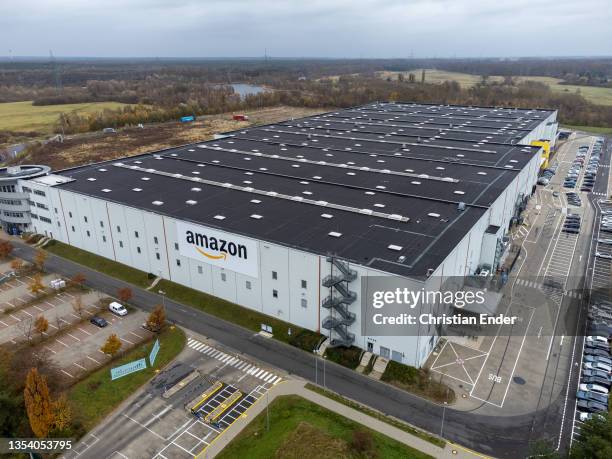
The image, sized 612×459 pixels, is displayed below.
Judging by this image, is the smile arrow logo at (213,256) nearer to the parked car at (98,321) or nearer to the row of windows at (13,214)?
the parked car at (98,321)

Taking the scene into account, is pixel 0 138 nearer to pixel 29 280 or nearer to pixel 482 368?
pixel 29 280

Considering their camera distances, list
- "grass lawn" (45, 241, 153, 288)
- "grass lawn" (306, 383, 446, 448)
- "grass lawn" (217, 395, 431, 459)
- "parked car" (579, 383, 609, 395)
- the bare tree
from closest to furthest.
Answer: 1. "grass lawn" (217, 395, 431, 459)
2. "grass lawn" (306, 383, 446, 448)
3. "parked car" (579, 383, 609, 395)
4. the bare tree
5. "grass lawn" (45, 241, 153, 288)

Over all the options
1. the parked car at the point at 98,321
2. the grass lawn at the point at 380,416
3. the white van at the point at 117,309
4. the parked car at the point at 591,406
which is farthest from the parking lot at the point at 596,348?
the parked car at the point at 98,321

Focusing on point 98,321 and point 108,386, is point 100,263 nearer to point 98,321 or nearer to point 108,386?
point 98,321

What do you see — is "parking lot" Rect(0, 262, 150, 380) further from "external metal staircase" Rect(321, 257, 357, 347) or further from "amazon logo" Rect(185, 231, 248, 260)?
"external metal staircase" Rect(321, 257, 357, 347)

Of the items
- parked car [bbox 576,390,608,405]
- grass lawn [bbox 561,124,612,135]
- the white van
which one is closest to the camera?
parked car [bbox 576,390,608,405]

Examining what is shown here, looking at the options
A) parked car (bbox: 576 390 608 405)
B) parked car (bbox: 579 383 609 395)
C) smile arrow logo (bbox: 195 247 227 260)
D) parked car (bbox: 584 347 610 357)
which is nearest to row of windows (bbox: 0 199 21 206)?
smile arrow logo (bbox: 195 247 227 260)

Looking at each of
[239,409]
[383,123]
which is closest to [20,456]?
[239,409]
